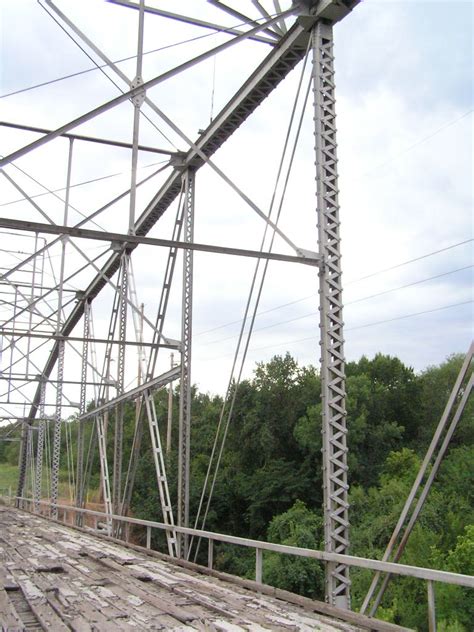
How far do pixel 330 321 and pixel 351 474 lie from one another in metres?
29.2

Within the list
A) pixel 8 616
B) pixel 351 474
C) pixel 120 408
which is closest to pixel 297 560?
pixel 351 474

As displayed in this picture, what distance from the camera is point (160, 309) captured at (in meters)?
16.2

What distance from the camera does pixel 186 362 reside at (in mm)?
14203

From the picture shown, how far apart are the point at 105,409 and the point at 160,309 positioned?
4.96 metres

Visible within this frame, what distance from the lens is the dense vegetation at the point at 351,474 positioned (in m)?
27.4

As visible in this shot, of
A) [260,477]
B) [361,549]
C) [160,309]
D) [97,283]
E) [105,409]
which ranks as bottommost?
[361,549]

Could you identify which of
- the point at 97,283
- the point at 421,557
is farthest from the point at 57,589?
the point at 421,557

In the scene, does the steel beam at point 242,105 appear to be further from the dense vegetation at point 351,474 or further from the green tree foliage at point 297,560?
the green tree foliage at point 297,560

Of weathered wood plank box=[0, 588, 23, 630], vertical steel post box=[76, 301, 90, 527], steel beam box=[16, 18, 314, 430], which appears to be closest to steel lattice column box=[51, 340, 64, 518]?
vertical steel post box=[76, 301, 90, 527]

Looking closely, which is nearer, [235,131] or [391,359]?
[235,131]

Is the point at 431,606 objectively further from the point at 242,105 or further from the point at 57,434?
the point at 57,434

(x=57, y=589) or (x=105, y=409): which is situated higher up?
(x=105, y=409)

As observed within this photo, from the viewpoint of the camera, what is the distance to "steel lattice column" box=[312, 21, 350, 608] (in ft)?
28.3

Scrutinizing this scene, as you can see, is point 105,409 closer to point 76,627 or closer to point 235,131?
point 235,131
